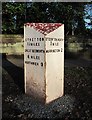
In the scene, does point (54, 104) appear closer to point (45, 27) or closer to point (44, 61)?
point (44, 61)

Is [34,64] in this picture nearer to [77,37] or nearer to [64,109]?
[64,109]

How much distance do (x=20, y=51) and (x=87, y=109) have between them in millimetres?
8832

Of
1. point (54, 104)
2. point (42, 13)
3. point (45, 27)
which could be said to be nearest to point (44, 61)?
point (45, 27)

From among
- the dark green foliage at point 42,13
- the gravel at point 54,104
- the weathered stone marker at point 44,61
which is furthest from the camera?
the dark green foliage at point 42,13

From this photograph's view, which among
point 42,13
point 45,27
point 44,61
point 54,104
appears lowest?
point 54,104

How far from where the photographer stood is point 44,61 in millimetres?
5477

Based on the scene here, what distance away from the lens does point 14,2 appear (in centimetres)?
1223

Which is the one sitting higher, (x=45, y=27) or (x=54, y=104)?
(x=45, y=27)

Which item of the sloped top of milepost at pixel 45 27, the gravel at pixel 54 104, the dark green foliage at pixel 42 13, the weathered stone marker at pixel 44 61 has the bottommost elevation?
the gravel at pixel 54 104

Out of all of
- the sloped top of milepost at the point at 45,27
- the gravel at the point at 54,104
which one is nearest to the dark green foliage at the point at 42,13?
the gravel at the point at 54,104

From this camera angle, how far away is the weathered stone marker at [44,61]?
5508 mm

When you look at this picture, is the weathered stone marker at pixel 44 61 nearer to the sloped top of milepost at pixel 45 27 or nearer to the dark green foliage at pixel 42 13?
the sloped top of milepost at pixel 45 27

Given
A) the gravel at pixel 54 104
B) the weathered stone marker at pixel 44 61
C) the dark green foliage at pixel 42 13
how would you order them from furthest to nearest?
the dark green foliage at pixel 42 13 < the weathered stone marker at pixel 44 61 < the gravel at pixel 54 104

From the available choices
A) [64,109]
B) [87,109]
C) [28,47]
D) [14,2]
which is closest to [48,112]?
[64,109]
